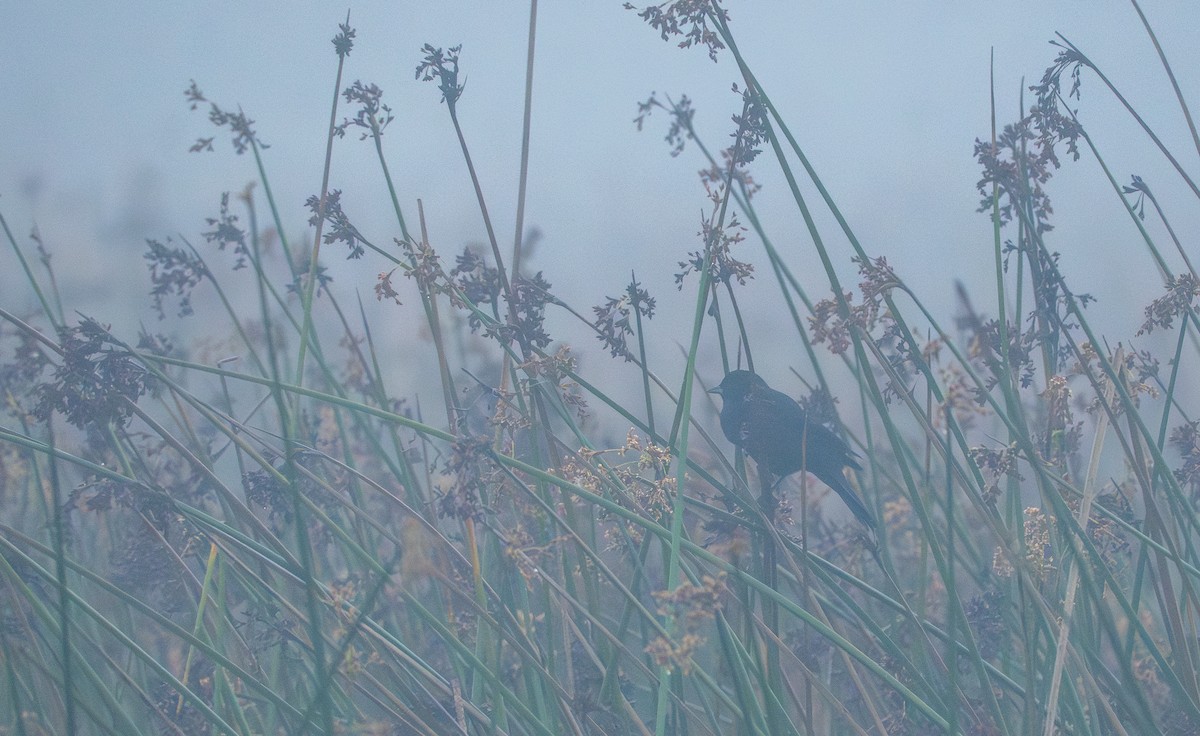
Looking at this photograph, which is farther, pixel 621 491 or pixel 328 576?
pixel 328 576

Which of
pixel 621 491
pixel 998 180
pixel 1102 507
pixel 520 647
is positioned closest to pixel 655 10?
pixel 998 180

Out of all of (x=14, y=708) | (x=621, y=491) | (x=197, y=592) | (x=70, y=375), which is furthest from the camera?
(x=197, y=592)

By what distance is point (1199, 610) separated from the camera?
140cm

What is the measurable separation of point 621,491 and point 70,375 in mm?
856

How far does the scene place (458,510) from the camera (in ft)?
3.74

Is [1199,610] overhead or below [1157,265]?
below

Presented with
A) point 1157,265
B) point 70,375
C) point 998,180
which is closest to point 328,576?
point 70,375

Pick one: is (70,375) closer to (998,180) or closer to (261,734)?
(261,734)

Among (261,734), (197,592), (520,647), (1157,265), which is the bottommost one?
(261,734)

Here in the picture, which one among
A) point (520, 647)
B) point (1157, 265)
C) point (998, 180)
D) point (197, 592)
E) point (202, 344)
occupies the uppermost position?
point (202, 344)

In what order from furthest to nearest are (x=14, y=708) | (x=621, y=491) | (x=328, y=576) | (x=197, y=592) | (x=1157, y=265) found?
(x=328, y=576) → (x=197, y=592) → (x=1157, y=265) → (x=621, y=491) → (x=14, y=708)

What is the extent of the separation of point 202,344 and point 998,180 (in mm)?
2178

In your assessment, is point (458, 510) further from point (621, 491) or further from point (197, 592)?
point (197, 592)

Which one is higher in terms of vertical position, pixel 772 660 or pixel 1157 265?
pixel 1157 265
